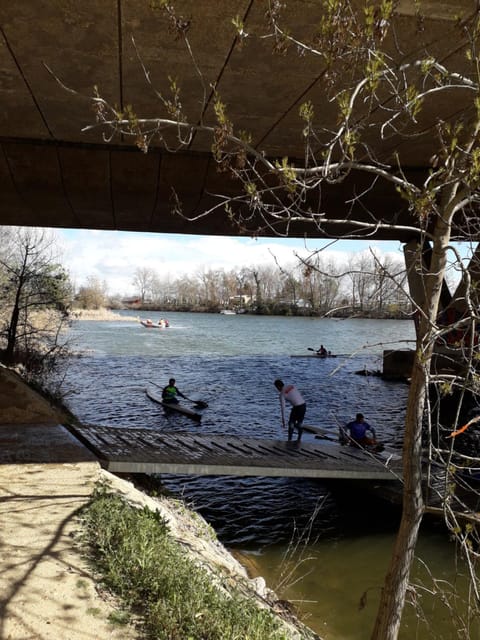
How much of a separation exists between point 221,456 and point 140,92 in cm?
655

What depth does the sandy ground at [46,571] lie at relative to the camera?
14.1 feet

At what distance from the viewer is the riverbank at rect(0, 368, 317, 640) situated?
440 cm

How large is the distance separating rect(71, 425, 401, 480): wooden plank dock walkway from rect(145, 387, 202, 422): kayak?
866 cm

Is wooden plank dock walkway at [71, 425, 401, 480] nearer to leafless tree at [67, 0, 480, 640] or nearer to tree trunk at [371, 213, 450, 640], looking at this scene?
tree trunk at [371, 213, 450, 640]

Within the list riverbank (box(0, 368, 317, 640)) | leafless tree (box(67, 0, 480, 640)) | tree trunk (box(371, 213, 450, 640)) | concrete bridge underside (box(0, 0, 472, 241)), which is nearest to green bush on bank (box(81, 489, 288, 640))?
riverbank (box(0, 368, 317, 640))

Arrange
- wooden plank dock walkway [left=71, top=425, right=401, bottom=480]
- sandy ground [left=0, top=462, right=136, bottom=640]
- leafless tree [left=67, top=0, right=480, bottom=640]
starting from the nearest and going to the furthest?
leafless tree [left=67, top=0, right=480, bottom=640], sandy ground [left=0, top=462, right=136, bottom=640], wooden plank dock walkway [left=71, top=425, right=401, bottom=480]

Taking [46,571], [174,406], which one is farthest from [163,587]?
[174,406]

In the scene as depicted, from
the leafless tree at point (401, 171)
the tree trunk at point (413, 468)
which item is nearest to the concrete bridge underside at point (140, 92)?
the leafless tree at point (401, 171)

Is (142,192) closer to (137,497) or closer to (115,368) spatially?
(137,497)

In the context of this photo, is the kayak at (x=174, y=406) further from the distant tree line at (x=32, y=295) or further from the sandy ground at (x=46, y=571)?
the sandy ground at (x=46, y=571)

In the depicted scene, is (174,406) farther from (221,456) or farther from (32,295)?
(221,456)

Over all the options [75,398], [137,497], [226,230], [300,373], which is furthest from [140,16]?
[300,373]

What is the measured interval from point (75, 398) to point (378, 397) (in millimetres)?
15258

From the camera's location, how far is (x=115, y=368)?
34.5 meters
